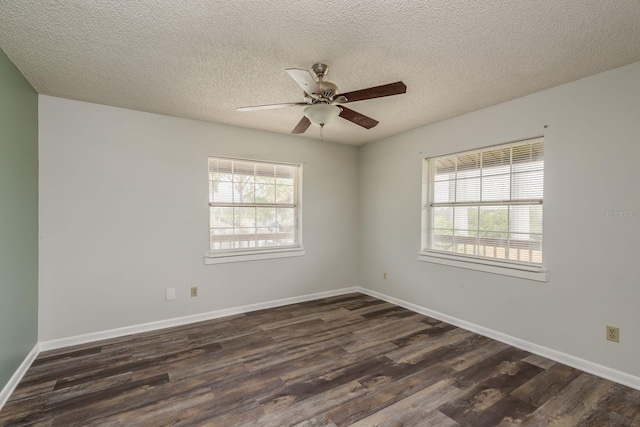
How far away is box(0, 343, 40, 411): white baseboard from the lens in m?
2.02

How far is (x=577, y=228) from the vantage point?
252 centimetres

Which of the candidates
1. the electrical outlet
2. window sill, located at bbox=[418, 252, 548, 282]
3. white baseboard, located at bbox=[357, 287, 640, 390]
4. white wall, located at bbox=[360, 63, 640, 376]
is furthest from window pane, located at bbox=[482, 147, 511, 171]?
white baseboard, located at bbox=[357, 287, 640, 390]

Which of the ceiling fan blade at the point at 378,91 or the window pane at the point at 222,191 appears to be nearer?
the ceiling fan blade at the point at 378,91

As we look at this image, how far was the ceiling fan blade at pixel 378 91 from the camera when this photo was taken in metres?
1.92

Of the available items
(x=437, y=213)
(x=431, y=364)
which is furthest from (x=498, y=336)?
(x=437, y=213)

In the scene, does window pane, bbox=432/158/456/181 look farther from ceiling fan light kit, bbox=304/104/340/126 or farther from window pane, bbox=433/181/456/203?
ceiling fan light kit, bbox=304/104/340/126

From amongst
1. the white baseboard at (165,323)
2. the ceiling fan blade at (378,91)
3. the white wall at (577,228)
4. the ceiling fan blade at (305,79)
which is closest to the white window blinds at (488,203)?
the white wall at (577,228)

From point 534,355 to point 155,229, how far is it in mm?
3997

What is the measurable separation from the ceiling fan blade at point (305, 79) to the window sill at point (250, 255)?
2401mm

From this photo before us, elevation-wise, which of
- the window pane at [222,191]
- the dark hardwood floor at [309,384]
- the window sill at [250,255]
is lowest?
the dark hardwood floor at [309,384]

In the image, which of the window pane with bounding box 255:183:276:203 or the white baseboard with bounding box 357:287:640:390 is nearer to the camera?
the white baseboard with bounding box 357:287:640:390

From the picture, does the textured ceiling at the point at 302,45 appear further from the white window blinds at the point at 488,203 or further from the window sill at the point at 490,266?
the window sill at the point at 490,266

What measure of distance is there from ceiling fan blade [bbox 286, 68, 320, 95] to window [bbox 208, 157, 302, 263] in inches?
82.8

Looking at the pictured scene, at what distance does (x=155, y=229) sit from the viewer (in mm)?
3311
